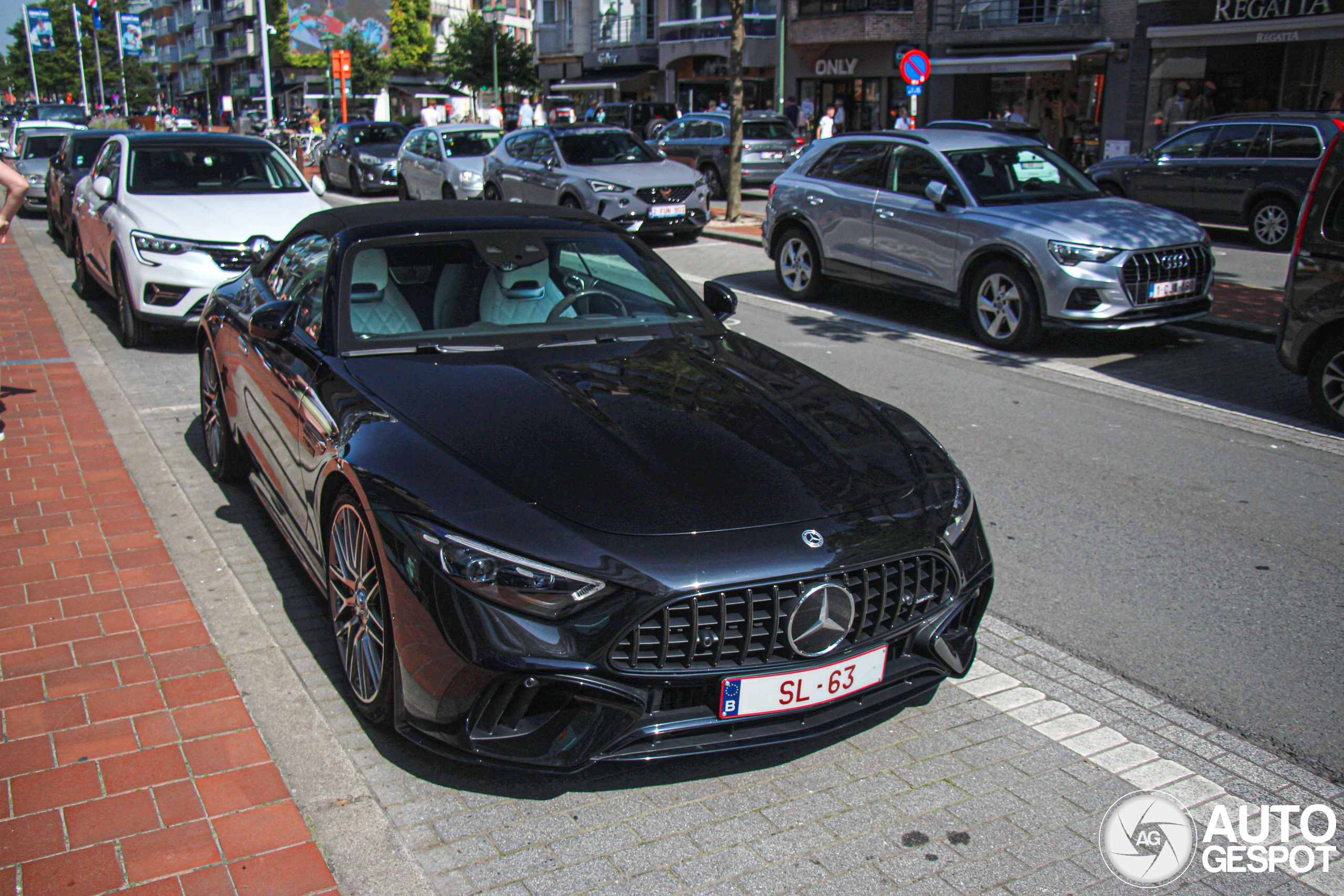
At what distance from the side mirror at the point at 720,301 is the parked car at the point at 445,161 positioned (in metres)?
14.6

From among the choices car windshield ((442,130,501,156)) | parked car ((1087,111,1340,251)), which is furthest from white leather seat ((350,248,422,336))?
car windshield ((442,130,501,156))

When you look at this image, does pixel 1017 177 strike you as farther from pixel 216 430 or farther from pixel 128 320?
pixel 128 320

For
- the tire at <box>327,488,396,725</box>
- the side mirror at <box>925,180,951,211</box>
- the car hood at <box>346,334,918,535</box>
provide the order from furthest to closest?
the side mirror at <box>925,180,951,211</box>, the tire at <box>327,488,396,725</box>, the car hood at <box>346,334,918,535</box>

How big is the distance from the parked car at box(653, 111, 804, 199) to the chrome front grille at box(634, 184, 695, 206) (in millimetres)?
7250

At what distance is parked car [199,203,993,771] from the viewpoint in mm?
2973

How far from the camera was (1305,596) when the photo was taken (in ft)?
15.8

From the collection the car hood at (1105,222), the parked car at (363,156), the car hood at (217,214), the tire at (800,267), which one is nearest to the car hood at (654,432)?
the car hood at (1105,222)

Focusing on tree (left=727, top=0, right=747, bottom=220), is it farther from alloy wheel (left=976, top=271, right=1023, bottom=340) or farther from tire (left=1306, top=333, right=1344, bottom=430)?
tire (left=1306, top=333, right=1344, bottom=430)

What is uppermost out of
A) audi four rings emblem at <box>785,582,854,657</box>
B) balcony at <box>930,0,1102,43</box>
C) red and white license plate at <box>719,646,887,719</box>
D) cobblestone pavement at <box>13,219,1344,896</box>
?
balcony at <box>930,0,1102,43</box>

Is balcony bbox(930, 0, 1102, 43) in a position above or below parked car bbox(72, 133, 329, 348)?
above

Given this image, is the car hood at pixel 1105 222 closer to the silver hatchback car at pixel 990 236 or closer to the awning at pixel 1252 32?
the silver hatchback car at pixel 990 236

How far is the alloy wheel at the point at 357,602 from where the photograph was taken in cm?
344

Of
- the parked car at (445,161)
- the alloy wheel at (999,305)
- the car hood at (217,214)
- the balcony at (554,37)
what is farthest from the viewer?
the balcony at (554,37)

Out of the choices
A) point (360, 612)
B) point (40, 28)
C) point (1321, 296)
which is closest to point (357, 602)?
point (360, 612)
